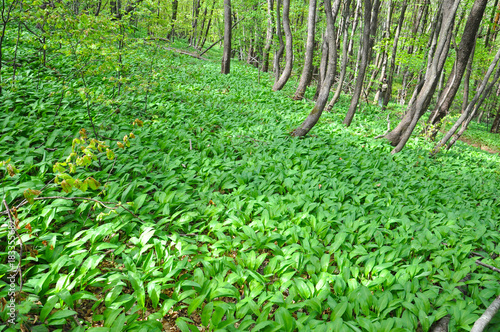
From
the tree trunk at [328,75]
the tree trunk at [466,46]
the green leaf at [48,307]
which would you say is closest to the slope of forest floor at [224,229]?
the green leaf at [48,307]

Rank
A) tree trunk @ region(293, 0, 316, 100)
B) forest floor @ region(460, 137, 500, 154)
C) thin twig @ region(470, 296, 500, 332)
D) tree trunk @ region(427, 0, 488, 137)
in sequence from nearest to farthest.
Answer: thin twig @ region(470, 296, 500, 332) < tree trunk @ region(427, 0, 488, 137) < tree trunk @ region(293, 0, 316, 100) < forest floor @ region(460, 137, 500, 154)

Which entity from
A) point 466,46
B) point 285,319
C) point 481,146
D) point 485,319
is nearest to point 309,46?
point 466,46

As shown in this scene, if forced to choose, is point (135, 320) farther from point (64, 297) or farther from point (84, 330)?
point (64, 297)

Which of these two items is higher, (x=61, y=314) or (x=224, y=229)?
(x=224, y=229)

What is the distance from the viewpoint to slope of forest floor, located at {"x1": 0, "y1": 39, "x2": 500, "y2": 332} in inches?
80.4

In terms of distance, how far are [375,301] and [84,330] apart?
2.30m

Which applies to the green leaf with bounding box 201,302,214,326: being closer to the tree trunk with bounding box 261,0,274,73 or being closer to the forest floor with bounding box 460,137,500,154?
the tree trunk with bounding box 261,0,274,73

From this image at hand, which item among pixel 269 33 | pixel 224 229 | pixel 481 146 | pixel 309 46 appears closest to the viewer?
pixel 224 229

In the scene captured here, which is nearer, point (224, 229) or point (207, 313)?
point (207, 313)

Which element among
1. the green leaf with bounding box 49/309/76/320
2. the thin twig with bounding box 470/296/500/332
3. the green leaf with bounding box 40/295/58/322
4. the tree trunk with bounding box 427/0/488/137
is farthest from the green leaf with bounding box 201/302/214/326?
the tree trunk with bounding box 427/0/488/137

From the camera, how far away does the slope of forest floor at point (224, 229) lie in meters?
2.04

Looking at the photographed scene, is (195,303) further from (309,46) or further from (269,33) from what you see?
(269,33)

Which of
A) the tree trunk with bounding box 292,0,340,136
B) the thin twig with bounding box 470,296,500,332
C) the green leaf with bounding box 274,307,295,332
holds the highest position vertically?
the tree trunk with bounding box 292,0,340,136

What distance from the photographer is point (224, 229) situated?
295cm
